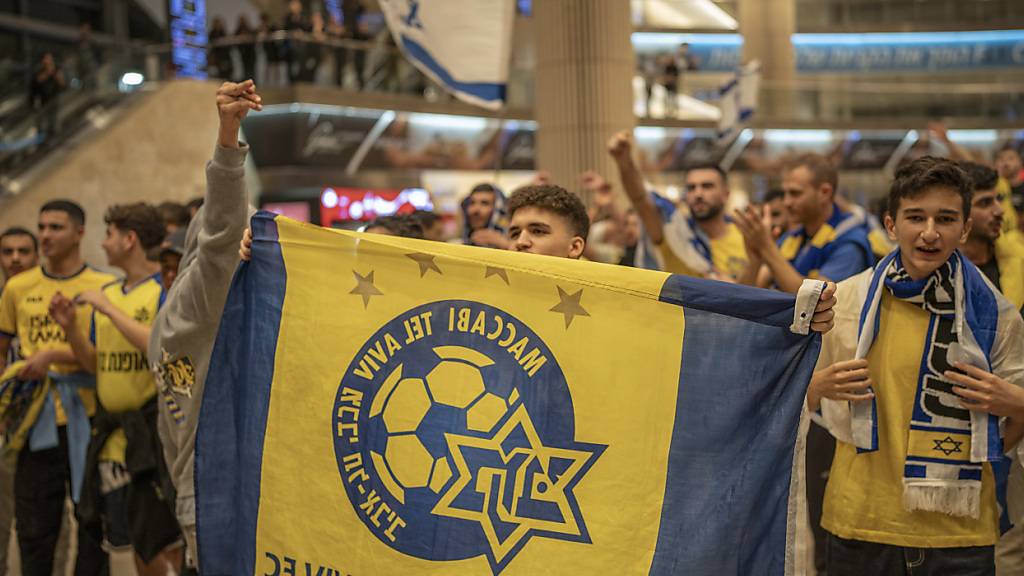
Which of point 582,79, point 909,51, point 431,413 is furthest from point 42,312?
point 909,51

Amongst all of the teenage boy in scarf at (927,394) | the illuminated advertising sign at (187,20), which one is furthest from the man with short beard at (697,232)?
the illuminated advertising sign at (187,20)

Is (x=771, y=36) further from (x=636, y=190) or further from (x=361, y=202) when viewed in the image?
(x=636, y=190)

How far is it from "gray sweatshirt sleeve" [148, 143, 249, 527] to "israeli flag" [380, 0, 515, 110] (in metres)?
2.34

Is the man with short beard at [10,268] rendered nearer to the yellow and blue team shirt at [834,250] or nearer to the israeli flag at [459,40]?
the israeli flag at [459,40]

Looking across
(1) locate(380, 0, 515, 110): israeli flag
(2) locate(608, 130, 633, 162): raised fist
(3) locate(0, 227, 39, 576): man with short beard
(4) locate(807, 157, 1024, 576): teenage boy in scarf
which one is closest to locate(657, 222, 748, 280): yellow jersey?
(2) locate(608, 130, 633, 162): raised fist

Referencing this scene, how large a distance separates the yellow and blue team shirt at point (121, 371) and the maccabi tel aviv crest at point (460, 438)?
78.3 inches

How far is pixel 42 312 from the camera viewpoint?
5.09 metres

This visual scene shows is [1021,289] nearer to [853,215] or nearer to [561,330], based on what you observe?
[853,215]

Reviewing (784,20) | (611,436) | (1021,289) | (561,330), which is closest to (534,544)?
(611,436)

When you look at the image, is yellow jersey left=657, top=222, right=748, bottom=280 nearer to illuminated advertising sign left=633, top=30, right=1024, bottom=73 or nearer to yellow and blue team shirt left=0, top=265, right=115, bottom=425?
yellow and blue team shirt left=0, top=265, right=115, bottom=425

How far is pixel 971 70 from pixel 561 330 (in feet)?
112

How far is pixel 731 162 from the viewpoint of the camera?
25.8 m

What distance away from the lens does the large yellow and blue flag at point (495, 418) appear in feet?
8.56

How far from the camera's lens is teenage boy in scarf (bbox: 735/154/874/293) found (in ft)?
14.4
